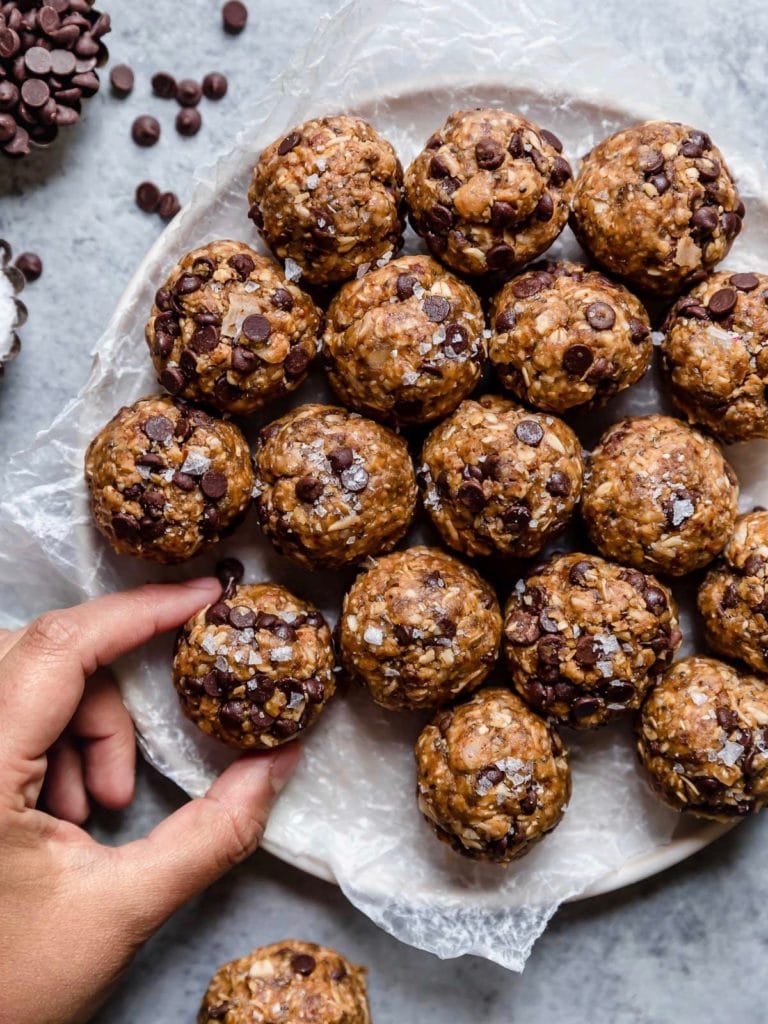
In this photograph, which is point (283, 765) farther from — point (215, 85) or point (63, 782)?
point (215, 85)

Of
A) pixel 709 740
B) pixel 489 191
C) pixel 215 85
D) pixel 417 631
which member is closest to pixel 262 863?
pixel 417 631

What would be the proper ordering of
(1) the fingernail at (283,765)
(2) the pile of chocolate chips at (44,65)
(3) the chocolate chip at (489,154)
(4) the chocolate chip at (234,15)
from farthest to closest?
1. (4) the chocolate chip at (234,15)
2. (2) the pile of chocolate chips at (44,65)
3. (1) the fingernail at (283,765)
4. (3) the chocolate chip at (489,154)

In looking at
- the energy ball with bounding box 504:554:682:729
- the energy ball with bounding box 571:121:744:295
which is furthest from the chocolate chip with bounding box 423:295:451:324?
the energy ball with bounding box 504:554:682:729

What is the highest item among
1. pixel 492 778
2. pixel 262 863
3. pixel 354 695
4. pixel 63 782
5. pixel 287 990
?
pixel 492 778

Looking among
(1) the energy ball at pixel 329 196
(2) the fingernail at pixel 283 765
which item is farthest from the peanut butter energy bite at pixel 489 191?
(2) the fingernail at pixel 283 765

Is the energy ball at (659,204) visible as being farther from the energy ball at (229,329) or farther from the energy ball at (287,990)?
the energy ball at (287,990)

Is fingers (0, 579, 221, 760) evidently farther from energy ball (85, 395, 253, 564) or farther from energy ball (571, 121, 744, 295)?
energy ball (571, 121, 744, 295)

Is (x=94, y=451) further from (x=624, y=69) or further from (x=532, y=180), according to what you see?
(x=624, y=69)
